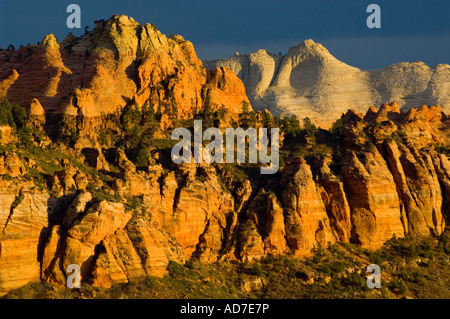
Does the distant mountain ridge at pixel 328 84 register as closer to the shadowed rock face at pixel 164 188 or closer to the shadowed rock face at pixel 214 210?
the shadowed rock face at pixel 164 188

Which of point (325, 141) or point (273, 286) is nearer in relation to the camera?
point (273, 286)

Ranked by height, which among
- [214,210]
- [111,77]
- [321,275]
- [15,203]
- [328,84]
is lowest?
[321,275]

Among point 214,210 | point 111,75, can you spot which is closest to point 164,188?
point 214,210

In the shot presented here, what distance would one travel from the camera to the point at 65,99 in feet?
370

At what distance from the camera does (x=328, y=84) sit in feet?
614

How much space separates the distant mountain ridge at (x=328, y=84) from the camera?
176250 mm

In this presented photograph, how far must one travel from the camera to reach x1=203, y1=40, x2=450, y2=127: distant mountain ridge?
176 m

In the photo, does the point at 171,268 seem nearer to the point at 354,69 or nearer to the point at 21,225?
the point at 21,225

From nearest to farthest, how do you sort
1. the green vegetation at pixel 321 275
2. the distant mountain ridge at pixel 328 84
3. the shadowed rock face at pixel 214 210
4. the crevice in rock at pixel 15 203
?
1. the crevice in rock at pixel 15 203
2. the shadowed rock face at pixel 214 210
3. the green vegetation at pixel 321 275
4. the distant mountain ridge at pixel 328 84

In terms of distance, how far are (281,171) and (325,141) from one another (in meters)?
16.2

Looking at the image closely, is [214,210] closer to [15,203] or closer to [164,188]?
[164,188]

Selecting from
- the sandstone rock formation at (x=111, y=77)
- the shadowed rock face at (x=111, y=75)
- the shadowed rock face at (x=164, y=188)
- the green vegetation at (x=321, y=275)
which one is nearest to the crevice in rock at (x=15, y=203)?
the shadowed rock face at (x=164, y=188)

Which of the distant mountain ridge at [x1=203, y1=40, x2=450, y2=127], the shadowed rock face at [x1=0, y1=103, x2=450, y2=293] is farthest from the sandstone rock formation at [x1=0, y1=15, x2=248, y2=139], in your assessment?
the distant mountain ridge at [x1=203, y1=40, x2=450, y2=127]
